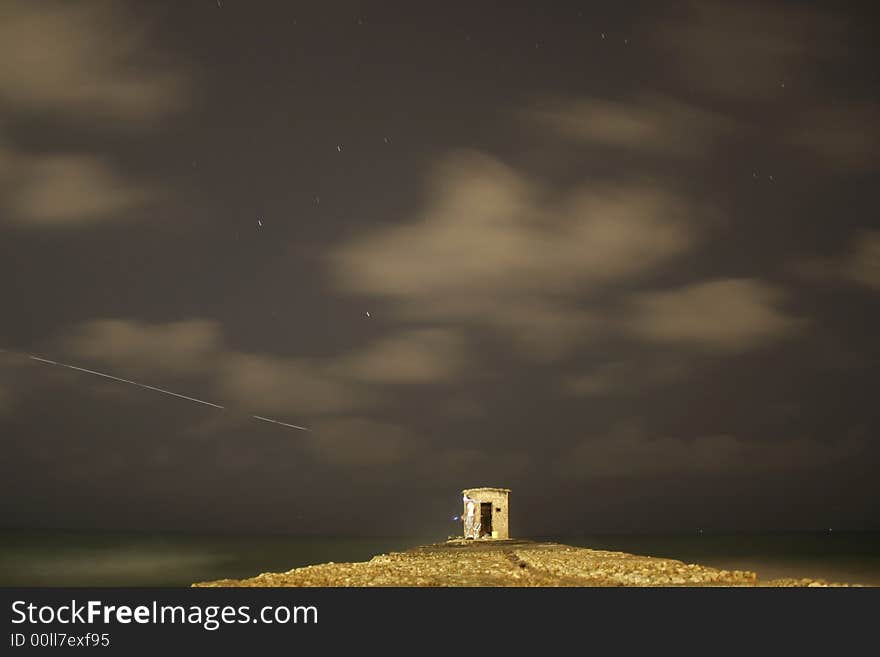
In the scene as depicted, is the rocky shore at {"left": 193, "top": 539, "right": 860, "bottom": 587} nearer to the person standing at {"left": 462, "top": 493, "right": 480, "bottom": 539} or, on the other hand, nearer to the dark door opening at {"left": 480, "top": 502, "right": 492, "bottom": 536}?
the person standing at {"left": 462, "top": 493, "right": 480, "bottom": 539}

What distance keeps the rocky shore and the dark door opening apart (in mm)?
13584

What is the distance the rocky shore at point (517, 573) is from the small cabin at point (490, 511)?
13.3 m

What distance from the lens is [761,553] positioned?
151 m

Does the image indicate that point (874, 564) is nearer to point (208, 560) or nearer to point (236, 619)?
point (208, 560)

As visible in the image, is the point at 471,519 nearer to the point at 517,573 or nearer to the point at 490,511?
the point at 490,511

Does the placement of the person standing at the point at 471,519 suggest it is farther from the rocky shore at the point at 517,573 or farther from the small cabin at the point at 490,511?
the rocky shore at the point at 517,573

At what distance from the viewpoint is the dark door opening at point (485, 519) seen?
1823 inches

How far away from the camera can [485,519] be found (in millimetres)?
46469

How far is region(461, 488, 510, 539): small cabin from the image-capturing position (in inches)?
1813

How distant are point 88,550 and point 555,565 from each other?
149 m

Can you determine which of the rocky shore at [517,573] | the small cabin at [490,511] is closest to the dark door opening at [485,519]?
the small cabin at [490,511]

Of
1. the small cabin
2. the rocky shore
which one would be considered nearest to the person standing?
the small cabin

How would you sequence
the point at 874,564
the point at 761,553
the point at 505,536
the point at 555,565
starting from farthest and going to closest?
the point at 761,553 → the point at 874,564 → the point at 505,536 → the point at 555,565

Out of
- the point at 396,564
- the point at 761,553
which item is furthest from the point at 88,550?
the point at 396,564
